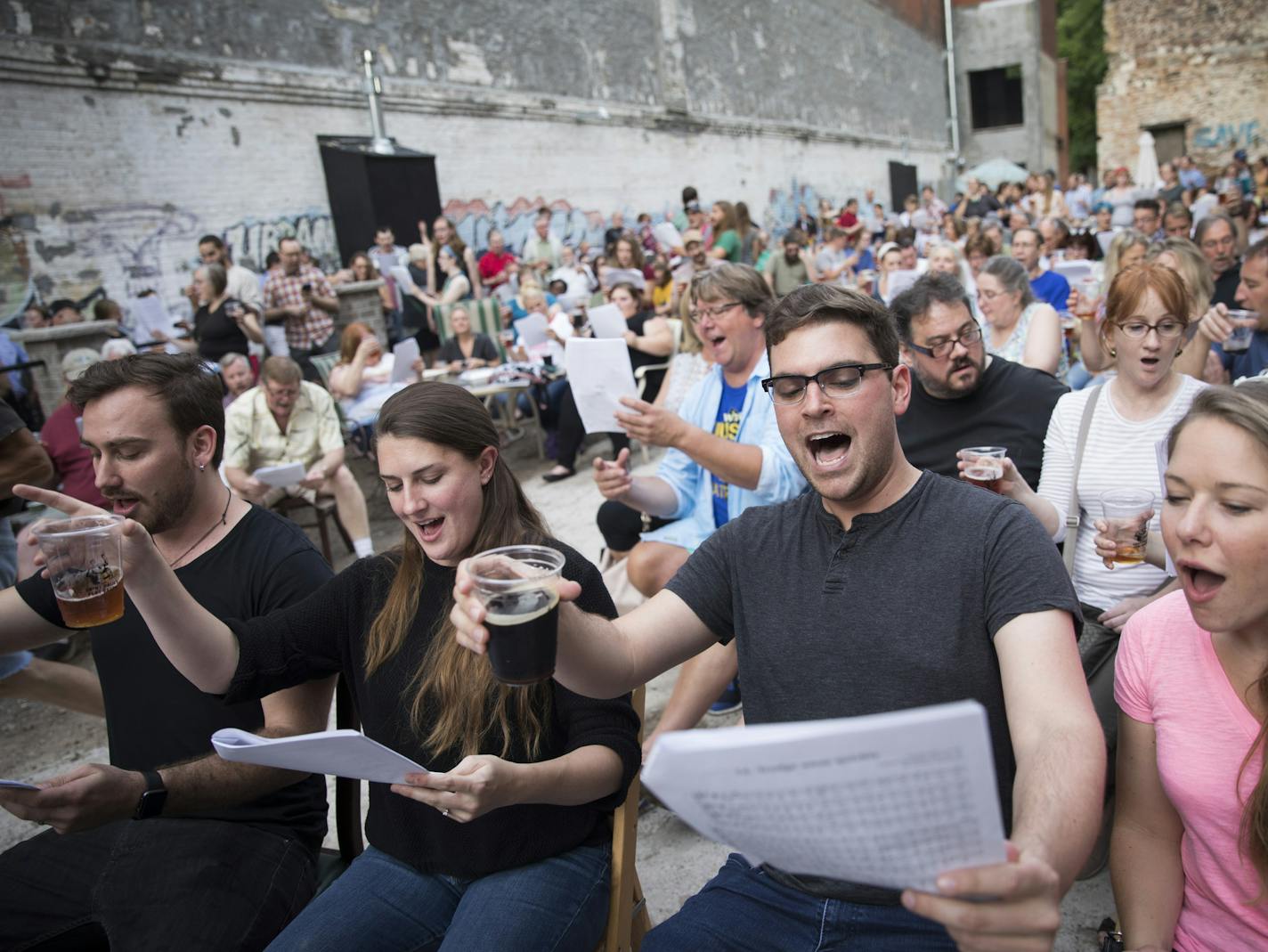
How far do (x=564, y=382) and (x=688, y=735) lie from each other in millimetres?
7579

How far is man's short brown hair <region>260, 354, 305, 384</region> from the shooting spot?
581 cm

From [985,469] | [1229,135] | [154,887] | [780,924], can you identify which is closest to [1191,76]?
[1229,135]

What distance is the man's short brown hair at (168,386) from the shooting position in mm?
2273

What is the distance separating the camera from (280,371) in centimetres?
583

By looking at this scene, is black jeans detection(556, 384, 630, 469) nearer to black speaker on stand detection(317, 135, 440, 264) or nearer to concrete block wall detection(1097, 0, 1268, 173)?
black speaker on stand detection(317, 135, 440, 264)

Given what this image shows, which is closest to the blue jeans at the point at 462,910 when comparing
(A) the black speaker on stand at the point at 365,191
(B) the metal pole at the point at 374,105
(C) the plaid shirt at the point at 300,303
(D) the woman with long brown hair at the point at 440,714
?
(D) the woman with long brown hair at the point at 440,714

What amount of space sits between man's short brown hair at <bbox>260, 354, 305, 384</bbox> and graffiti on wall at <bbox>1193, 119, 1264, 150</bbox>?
100 ft

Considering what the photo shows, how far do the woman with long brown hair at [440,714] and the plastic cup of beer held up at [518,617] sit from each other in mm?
293

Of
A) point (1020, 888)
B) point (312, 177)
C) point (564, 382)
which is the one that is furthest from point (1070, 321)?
point (312, 177)

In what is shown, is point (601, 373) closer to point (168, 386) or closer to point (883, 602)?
point (168, 386)

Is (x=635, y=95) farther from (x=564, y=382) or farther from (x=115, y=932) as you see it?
(x=115, y=932)

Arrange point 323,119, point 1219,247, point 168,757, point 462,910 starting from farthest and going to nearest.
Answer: point 323,119
point 1219,247
point 168,757
point 462,910

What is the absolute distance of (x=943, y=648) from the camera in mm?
1652

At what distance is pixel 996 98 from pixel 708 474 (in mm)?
42560
